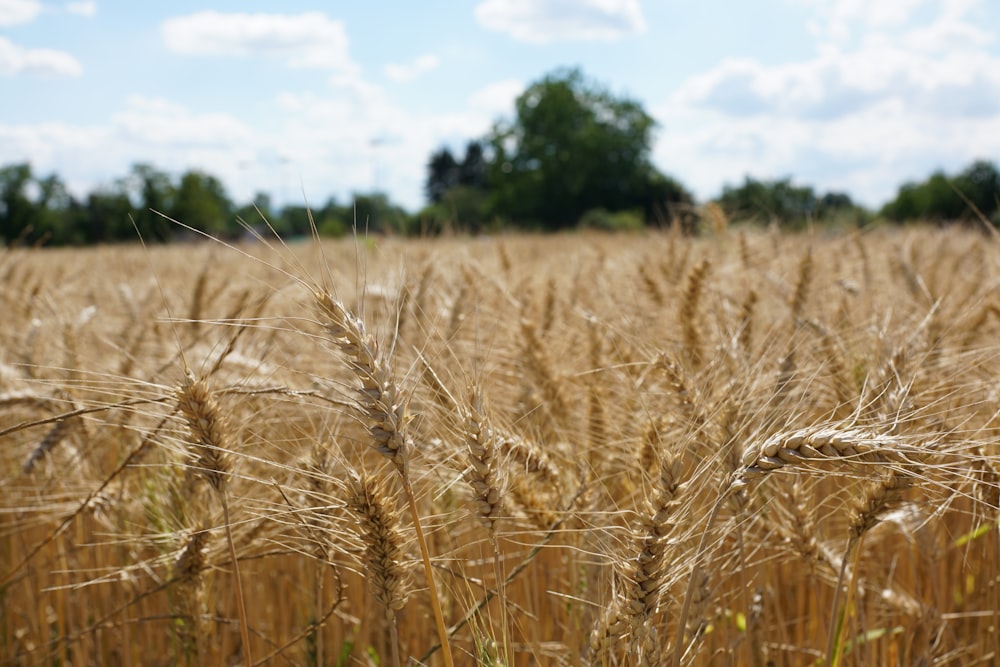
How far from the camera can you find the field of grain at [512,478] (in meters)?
1.14

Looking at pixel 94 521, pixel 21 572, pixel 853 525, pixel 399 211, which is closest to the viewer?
pixel 853 525

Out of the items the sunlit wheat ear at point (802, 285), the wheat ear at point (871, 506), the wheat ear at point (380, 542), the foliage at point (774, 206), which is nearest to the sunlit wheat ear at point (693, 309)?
the sunlit wheat ear at point (802, 285)

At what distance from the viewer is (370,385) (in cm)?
104

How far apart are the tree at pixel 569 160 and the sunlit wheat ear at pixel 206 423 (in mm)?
47409

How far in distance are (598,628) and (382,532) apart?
34 centimetres

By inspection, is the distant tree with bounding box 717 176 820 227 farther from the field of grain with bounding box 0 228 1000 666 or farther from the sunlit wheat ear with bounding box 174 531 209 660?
the sunlit wheat ear with bounding box 174 531 209 660

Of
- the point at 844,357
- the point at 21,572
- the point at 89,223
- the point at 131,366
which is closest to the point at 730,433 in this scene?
the point at 844,357

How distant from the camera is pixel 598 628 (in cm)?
114

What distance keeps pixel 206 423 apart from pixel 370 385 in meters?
0.33

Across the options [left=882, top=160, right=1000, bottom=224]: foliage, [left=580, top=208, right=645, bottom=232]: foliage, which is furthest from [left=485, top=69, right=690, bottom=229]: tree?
[left=882, top=160, right=1000, bottom=224]: foliage

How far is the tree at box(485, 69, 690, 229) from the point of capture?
49.0m

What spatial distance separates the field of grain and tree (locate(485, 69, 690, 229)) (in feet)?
152

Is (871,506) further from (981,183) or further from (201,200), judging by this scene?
(201,200)

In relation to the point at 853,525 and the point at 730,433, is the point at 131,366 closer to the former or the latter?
the point at 730,433
